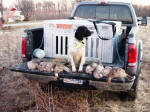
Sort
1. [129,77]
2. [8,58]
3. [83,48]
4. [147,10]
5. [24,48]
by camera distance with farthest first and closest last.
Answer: [147,10] → [8,58] → [24,48] → [83,48] → [129,77]

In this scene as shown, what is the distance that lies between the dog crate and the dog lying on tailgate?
0.24m

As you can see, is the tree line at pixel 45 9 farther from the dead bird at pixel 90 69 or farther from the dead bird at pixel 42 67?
the dead bird at pixel 90 69

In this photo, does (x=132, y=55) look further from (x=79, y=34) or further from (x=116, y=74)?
(x=79, y=34)

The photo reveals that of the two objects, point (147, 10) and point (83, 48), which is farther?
point (147, 10)

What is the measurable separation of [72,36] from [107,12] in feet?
7.18

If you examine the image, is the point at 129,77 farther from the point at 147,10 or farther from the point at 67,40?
the point at 147,10

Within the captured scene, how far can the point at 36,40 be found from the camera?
4355 mm

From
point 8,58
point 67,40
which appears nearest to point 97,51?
point 67,40

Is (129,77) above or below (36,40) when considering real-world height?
below

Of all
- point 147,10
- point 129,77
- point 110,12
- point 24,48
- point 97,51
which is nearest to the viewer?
point 129,77

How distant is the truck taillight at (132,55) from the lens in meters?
3.37

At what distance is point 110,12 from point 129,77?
280 cm

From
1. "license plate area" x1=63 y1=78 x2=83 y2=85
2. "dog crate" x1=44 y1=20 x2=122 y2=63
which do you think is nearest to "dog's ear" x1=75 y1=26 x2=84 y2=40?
"dog crate" x1=44 y1=20 x2=122 y2=63

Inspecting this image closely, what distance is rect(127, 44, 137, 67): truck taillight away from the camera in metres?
3.37
